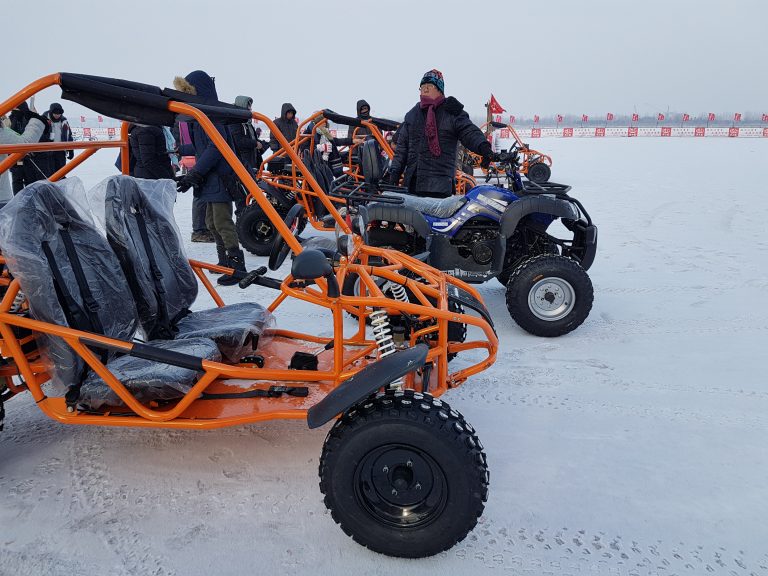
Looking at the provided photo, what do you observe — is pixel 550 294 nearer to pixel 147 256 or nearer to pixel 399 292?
pixel 399 292

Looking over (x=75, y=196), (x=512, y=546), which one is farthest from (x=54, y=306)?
(x=512, y=546)

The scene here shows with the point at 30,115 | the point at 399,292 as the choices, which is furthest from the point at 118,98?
the point at 30,115

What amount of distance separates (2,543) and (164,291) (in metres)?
1.26

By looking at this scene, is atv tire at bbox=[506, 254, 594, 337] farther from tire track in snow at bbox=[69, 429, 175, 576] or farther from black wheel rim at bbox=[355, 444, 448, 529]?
tire track in snow at bbox=[69, 429, 175, 576]

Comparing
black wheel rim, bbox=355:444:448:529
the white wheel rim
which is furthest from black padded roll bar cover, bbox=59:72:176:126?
the white wheel rim

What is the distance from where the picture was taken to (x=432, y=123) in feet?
15.9

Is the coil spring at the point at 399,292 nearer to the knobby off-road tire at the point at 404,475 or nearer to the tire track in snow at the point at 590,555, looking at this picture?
the knobby off-road tire at the point at 404,475

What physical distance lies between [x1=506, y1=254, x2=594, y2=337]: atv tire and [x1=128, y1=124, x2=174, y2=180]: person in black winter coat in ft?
11.8

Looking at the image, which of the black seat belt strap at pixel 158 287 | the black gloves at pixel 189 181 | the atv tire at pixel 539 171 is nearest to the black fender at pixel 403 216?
the black gloves at pixel 189 181

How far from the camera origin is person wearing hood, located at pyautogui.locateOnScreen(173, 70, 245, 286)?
16.1 feet

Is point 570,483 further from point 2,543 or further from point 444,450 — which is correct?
point 2,543

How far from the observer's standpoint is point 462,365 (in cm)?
345

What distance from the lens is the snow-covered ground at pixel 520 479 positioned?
200cm

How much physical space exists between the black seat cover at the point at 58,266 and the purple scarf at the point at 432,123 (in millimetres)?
2946
